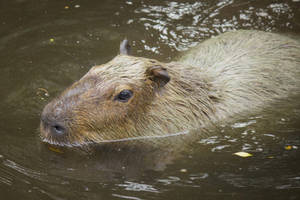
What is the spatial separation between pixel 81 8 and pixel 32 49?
85.4 inches

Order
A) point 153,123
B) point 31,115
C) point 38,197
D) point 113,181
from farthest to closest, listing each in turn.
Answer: point 31,115 < point 153,123 < point 113,181 < point 38,197

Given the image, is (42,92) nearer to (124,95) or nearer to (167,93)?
(124,95)

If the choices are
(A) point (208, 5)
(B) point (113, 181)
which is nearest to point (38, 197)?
(B) point (113, 181)

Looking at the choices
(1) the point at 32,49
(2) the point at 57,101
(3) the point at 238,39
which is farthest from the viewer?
(1) the point at 32,49

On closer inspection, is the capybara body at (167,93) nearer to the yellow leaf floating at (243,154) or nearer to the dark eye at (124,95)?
the dark eye at (124,95)

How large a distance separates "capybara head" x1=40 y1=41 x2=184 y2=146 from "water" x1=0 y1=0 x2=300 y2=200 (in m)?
0.30

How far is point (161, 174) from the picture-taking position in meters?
5.75

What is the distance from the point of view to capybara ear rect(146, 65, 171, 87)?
622cm

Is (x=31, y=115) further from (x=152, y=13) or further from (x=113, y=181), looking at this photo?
(x=152, y=13)

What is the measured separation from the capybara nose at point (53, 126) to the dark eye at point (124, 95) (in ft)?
2.90

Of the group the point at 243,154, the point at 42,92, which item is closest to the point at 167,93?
the point at 243,154

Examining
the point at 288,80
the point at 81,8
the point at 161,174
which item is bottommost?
the point at 161,174

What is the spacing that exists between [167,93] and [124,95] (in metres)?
0.71

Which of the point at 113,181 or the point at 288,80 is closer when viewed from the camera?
the point at 113,181
